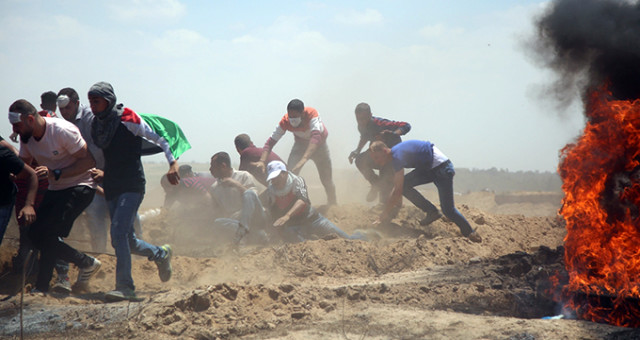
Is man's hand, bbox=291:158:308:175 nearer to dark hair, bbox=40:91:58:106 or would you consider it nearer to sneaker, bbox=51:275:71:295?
dark hair, bbox=40:91:58:106

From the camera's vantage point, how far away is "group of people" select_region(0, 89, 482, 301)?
536 centimetres

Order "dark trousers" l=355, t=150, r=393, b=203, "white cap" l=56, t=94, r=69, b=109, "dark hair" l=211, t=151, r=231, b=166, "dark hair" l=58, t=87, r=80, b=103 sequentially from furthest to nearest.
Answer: "dark trousers" l=355, t=150, r=393, b=203 → "dark hair" l=211, t=151, r=231, b=166 → "dark hair" l=58, t=87, r=80, b=103 → "white cap" l=56, t=94, r=69, b=109

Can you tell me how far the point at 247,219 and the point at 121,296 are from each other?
133 inches

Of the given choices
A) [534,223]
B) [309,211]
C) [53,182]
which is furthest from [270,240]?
[534,223]

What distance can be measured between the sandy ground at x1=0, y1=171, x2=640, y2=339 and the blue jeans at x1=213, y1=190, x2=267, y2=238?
28cm

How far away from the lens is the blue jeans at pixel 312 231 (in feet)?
28.4

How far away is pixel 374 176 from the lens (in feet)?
33.8

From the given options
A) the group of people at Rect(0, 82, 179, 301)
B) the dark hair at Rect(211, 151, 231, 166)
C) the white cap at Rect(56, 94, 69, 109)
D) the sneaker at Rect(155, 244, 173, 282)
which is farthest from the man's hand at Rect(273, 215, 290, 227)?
the white cap at Rect(56, 94, 69, 109)

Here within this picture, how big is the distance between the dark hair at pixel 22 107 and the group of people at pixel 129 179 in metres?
0.01

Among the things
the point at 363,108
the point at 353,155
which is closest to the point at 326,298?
the point at 353,155

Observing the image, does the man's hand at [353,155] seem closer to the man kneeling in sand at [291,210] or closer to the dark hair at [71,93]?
the man kneeling in sand at [291,210]

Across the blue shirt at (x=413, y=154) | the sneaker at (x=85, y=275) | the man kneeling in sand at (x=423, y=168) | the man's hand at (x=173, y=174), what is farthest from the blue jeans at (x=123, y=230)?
the blue shirt at (x=413, y=154)

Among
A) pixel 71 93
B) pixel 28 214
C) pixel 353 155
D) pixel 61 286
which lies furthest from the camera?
pixel 353 155

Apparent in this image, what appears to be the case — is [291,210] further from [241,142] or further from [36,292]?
[36,292]
